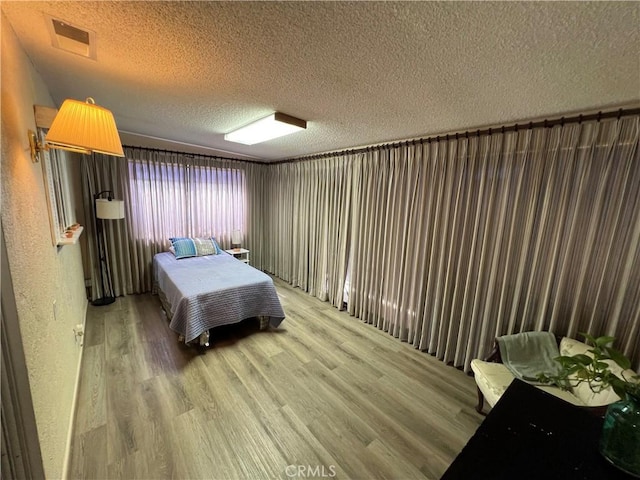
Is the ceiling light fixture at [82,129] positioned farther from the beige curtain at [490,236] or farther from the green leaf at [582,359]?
the beige curtain at [490,236]

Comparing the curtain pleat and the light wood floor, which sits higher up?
the curtain pleat

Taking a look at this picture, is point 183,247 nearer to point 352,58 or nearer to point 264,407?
point 264,407

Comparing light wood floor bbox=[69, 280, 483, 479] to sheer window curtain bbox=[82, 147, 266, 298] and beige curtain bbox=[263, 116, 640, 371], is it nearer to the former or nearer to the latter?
beige curtain bbox=[263, 116, 640, 371]

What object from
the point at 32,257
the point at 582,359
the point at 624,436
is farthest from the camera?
the point at 32,257

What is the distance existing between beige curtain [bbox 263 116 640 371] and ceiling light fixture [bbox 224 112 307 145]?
1.15 m

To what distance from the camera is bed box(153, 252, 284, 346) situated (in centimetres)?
250

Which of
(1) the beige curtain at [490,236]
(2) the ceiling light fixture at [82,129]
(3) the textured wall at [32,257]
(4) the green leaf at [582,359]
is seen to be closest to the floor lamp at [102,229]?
(3) the textured wall at [32,257]

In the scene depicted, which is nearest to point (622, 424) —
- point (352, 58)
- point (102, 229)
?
point (352, 58)

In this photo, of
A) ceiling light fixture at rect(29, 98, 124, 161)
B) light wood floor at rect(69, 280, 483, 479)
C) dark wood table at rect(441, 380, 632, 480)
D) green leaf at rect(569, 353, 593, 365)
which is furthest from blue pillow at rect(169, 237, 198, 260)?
green leaf at rect(569, 353, 593, 365)

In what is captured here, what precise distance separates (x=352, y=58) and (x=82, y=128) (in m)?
1.35

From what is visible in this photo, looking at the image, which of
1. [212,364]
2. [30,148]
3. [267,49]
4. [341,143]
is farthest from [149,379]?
[341,143]

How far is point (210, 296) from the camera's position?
2.60m

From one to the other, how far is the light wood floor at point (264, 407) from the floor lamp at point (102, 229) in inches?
27.9

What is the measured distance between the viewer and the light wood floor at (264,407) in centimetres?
154
